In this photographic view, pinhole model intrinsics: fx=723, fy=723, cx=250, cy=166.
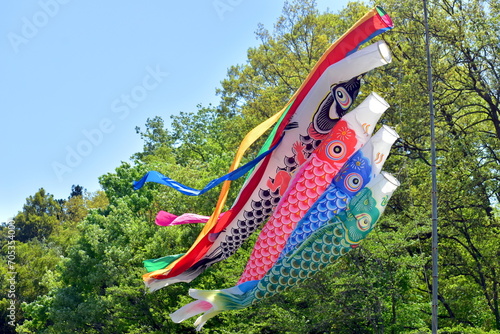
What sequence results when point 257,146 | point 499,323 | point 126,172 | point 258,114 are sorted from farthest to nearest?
point 126,172 < point 258,114 < point 257,146 < point 499,323

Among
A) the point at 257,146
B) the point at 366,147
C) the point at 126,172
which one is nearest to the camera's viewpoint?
the point at 366,147

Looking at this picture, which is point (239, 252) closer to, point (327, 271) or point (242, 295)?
point (327, 271)

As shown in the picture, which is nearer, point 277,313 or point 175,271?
point 175,271

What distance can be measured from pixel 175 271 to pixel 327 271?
17.9 feet

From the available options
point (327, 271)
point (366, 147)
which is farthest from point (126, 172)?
point (366, 147)

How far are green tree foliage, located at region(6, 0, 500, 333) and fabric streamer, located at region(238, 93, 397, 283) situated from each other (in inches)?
186

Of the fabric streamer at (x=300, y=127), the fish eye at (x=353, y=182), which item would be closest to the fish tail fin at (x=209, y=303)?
the fabric streamer at (x=300, y=127)

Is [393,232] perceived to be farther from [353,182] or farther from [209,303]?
[209,303]

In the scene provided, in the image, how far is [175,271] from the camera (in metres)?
11.4

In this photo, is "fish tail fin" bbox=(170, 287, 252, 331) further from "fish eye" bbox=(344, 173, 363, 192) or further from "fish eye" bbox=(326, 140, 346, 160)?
"fish eye" bbox=(326, 140, 346, 160)

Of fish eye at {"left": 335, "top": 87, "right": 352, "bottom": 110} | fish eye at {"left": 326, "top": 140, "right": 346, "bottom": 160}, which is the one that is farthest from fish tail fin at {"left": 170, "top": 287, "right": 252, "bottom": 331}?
fish eye at {"left": 335, "top": 87, "right": 352, "bottom": 110}

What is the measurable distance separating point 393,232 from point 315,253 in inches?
250

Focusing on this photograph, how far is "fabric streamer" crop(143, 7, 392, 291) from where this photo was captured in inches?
416

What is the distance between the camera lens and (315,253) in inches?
395
